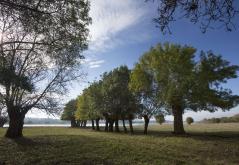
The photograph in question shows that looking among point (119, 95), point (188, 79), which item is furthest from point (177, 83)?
point (119, 95)

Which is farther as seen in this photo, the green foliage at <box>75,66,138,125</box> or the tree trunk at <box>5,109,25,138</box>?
the green foliage at <box>75,66,138,125</box>

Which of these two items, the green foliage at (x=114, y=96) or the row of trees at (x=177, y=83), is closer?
the row of trees at (x=177, y=83)

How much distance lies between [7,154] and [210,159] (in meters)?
15.0

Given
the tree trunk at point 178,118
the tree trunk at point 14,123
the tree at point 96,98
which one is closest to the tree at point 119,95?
the tree at point 96,98

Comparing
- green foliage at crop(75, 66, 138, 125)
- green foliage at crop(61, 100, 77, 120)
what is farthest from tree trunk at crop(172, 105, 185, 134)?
green foliage at crop(61, 100, 77, 120)

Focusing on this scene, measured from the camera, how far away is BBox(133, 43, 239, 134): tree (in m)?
42.5

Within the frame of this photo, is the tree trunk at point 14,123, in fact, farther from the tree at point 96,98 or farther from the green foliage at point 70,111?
the green foliage at point 70,111

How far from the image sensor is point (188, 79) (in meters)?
42.0

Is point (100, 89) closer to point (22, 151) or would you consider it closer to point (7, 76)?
point (22, 151)

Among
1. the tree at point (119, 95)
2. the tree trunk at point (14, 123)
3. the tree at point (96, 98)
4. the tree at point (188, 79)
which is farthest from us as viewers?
the tree at point (96, 98)

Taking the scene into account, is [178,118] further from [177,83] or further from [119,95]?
[119,95]

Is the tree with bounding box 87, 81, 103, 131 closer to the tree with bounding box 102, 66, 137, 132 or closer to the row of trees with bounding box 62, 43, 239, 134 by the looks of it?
the tree with bounding box 102, 66, 137, 132

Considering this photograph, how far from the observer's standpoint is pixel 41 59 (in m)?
27.1

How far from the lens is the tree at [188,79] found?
139ft
